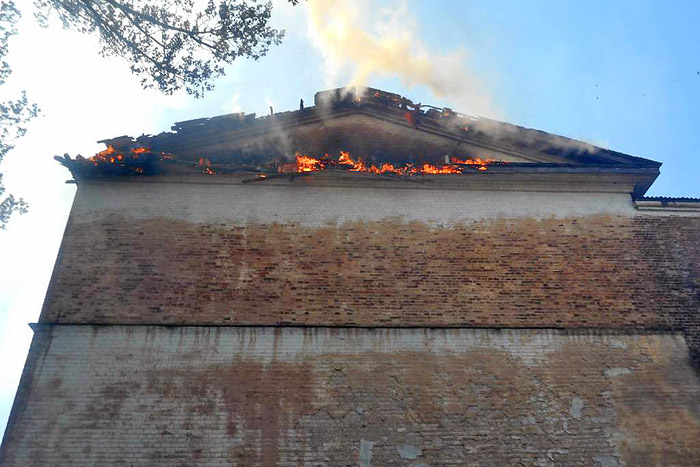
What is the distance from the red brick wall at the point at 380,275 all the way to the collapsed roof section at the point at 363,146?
47.6 inches

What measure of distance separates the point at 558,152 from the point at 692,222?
9.61 feet

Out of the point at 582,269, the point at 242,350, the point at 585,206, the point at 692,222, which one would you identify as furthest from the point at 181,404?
the point at 692,222

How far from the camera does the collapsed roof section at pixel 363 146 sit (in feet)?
35.2

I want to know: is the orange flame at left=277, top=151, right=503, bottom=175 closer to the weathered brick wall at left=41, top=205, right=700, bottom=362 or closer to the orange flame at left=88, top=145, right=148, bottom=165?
the weathered brick wall at left=41, top=205, right=700, bottom=362

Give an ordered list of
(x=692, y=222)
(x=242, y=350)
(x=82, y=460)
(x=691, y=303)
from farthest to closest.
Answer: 1. (x=692, y=222)
2. (x=691, y=303)
3. (x=242, y=350)
4. (x=82, y=460)

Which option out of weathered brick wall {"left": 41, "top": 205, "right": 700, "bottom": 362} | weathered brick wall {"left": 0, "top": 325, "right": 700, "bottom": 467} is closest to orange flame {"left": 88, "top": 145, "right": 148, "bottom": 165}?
weathered brick wall {"left": 41, "top": 205, "right": 700, "bottom": 362}

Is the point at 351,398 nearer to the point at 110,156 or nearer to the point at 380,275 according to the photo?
the point at 380,275

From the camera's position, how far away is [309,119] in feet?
37.5

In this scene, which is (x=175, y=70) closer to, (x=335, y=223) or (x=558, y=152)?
(x=335, y=223)

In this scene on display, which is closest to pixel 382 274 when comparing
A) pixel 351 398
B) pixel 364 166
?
pixel 351 398

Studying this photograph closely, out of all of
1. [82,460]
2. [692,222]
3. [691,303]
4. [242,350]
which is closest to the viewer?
[82,460]

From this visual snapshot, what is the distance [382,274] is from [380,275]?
42 mm

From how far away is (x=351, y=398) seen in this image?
344 inches

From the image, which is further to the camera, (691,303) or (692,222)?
(692,222)
